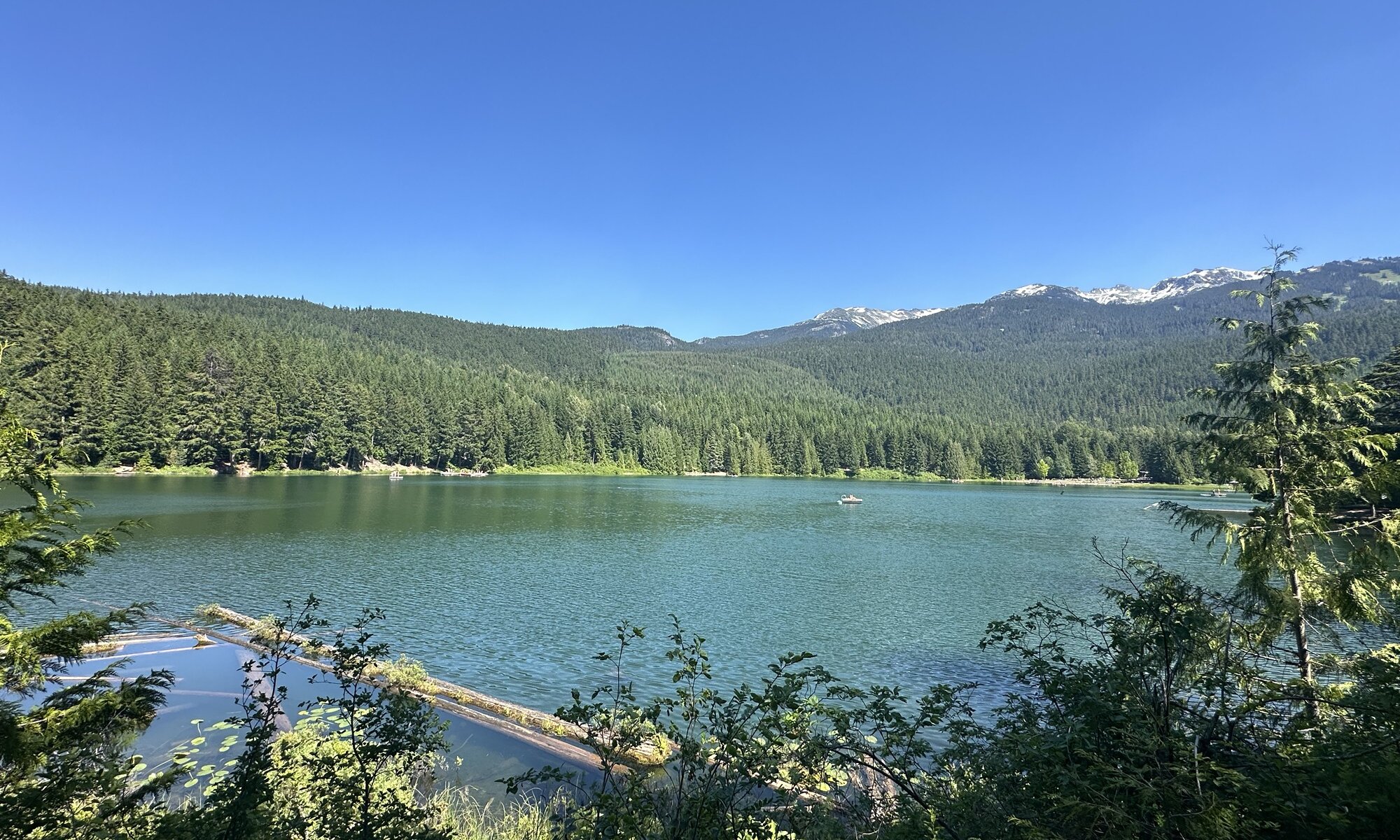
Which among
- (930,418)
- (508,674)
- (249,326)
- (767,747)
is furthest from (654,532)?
(930,418)

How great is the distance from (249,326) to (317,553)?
135771 mm

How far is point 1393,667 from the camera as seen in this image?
4.89m

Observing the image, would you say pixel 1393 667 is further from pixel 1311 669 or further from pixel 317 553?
pixel 317 553

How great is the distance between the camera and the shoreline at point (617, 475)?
282 feet

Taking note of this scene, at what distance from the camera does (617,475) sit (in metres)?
139

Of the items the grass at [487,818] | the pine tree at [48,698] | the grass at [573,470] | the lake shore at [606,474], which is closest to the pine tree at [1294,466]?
the grass at [487,818]

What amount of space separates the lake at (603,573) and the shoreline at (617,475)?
69.9 feet

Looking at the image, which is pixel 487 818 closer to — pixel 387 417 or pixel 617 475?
pixel 387 417

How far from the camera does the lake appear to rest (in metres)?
20.4

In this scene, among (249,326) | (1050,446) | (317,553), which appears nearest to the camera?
(317,553)

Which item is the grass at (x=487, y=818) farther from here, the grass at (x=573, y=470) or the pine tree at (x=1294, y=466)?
the grass at (x=573, y=470)

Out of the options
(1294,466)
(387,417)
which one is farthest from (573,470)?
(1294,466)

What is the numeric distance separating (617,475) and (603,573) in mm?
106857

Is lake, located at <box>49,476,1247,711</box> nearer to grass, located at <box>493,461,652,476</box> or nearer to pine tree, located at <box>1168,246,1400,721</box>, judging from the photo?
pine tree, located at <box>1168,246,1400,721</box>
